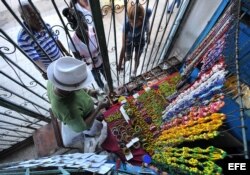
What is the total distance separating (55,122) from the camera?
328cm

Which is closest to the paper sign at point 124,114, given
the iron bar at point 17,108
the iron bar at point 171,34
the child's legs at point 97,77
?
the child's legs at point 97,77

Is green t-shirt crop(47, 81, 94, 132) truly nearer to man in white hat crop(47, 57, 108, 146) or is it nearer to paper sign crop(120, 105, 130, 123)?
man in white hat crop(47, 57, 108, 146)

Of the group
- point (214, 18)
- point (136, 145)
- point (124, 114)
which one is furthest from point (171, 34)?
point (136, 145)

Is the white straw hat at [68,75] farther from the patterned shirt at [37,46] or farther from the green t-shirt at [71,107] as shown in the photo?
the patterned shirt at [37,46]

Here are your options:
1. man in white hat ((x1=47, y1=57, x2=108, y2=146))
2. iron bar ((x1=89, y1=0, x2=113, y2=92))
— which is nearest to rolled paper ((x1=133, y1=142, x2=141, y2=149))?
man in white hat ((x1=47, y1=57, x2=108, y2=146))

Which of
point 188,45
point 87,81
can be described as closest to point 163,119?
point 87,81

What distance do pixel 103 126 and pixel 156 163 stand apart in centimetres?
81

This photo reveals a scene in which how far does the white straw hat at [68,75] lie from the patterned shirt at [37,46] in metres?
0.69

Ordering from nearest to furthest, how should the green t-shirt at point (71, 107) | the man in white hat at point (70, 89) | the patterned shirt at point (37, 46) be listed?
the man in white hat at point (70, 89), the green t-shirt at point (71, 107), the patterned shirt at point (37, 46)

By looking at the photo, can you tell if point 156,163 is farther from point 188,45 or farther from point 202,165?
point 188,45

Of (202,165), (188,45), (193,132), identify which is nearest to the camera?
(202,165)

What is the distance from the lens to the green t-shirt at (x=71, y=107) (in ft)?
7.38

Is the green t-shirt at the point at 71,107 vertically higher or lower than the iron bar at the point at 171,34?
lower

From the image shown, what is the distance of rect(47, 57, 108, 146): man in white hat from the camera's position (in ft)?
6.81
